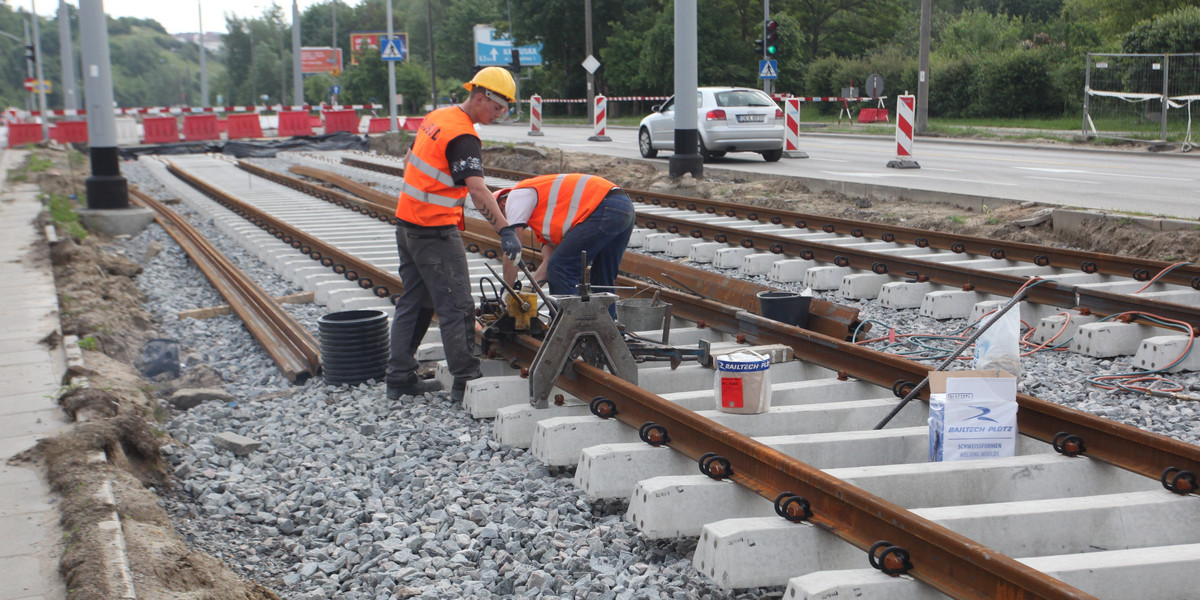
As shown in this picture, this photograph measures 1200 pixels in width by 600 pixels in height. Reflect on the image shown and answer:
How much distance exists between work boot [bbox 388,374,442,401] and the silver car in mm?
15523

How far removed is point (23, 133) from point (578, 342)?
37953 millimetres

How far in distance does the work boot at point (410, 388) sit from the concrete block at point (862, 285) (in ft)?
12.6

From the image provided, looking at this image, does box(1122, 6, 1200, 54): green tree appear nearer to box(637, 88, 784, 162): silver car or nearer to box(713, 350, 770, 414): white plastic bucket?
box(637, 88, 784, 162): silver car

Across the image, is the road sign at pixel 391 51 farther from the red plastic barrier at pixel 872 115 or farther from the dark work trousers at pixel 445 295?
the dark work trousers at pixel 445 295

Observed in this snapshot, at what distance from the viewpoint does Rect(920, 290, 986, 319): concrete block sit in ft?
24.8

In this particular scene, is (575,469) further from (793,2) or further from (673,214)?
(793,2)

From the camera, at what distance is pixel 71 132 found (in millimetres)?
36094

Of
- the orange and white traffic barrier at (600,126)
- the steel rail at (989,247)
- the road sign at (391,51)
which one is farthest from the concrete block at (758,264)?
the road sign at (391,51)

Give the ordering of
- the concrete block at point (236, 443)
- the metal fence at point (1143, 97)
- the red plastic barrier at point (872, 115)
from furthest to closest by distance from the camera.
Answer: the red plastic barrier at point (872, 115), the metal fence at point (1143, 97), the concrete block at point (236, 443)

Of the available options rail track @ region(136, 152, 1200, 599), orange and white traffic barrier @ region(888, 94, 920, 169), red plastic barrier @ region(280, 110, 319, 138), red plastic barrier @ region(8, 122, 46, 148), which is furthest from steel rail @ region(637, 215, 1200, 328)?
red plastic barrier @ region(8, 122, 46, 148)

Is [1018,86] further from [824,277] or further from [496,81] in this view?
[496,81]

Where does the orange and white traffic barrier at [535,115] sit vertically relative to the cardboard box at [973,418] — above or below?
above

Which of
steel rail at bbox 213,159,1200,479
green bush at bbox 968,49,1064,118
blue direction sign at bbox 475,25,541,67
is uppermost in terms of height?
blue direction sign at bbox 475,25,541,67

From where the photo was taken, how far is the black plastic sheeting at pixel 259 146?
29.2 meters
